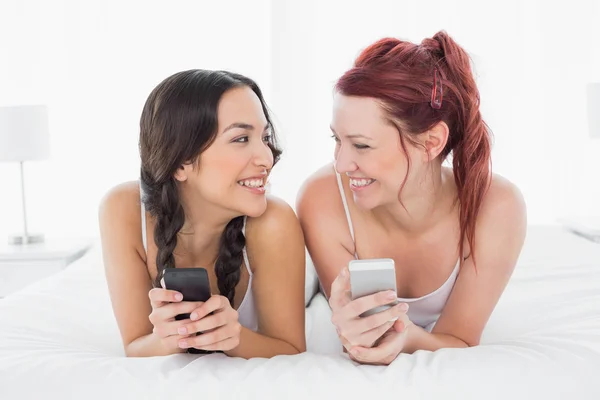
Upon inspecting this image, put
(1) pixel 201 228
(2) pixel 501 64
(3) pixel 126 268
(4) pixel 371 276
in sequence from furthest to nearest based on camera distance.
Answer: (2) pixel 501 64 → (1) pixel 201 228 → (3) pixel 126 268 → (4) pixel 371 276

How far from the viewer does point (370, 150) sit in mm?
1860

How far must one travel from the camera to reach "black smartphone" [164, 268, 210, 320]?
5.01 feet

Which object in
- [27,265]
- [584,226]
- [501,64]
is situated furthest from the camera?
[501,64]

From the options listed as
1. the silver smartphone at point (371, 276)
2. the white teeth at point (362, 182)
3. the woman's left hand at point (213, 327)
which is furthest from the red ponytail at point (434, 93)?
the woman's left hand at point (213, 327)

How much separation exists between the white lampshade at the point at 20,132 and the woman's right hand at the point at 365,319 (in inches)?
Result: 94.6

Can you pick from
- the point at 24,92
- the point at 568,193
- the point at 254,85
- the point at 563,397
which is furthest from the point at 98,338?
the point at 568,193

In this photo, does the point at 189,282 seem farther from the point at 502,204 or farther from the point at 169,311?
the point at 502,204

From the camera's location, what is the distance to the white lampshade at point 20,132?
340cm

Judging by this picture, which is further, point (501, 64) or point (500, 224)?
point (501, 64)

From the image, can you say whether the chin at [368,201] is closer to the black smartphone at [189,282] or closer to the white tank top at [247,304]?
the white tank top at [247,304]

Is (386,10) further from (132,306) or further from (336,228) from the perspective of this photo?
(132,306)

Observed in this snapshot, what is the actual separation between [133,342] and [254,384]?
1.69ft

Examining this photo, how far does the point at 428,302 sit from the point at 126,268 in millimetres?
945

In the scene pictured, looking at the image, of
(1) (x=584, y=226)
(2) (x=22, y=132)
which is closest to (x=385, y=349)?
(1) (x=584, y=226)
